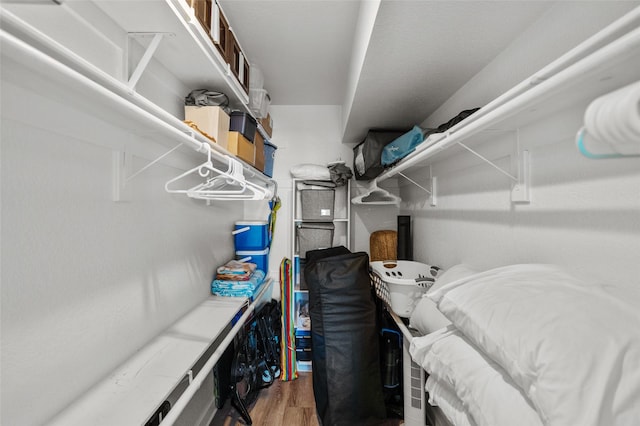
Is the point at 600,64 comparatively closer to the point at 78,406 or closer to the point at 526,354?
the point at 526,354

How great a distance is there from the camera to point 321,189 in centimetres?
205

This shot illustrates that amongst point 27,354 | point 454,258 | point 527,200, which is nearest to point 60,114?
point 27,354

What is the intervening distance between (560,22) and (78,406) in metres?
1.85

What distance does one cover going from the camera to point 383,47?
3.03 feet

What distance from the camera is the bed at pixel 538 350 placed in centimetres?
37

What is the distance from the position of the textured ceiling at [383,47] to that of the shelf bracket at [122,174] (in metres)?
0.97

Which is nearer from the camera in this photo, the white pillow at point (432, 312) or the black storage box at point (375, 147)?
the white pillow at point (432, 312)

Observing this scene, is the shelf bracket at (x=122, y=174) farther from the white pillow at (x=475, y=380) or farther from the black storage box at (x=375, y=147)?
the black storage box at (x=375, y=147)

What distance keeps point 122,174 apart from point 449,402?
52.5 inches

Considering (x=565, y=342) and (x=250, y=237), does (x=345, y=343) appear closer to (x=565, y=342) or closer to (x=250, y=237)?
(x=250, y=237)

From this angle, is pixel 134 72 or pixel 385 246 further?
pixel 385 246

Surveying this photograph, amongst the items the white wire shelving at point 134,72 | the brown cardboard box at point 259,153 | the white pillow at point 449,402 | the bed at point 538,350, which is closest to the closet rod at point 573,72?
the bed at point 538,350

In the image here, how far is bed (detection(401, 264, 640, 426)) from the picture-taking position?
0.37 metres

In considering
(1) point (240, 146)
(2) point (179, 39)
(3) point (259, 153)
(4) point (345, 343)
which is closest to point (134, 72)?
(2) point (179, 39)
